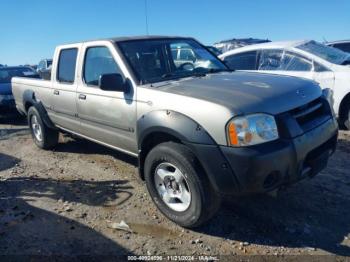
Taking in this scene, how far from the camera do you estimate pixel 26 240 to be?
11.5ft

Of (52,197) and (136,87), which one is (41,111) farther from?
(136,87)

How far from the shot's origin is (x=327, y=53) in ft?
23.5

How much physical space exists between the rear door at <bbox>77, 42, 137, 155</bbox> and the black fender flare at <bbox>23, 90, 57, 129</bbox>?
4.08ft

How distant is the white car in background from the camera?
667cm

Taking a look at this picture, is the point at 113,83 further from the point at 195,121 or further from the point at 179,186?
the point at 179,186

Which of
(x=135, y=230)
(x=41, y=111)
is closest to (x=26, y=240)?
(x=135, y=230)

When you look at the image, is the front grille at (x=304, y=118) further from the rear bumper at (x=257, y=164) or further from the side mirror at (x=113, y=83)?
the side mirror at (x=113, y=83)

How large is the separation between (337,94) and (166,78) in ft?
13.4

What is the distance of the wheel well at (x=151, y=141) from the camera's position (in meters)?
3.52

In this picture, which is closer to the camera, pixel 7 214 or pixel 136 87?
pixel 136 87

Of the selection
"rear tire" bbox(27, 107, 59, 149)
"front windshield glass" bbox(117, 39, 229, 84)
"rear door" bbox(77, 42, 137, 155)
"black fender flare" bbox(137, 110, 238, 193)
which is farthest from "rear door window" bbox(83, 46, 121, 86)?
"rear tire" bbox(27, 107, 59, 149)

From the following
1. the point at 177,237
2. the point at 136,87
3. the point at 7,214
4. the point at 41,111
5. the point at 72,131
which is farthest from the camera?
the point at 41,111

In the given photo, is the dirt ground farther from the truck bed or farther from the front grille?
the truck bed

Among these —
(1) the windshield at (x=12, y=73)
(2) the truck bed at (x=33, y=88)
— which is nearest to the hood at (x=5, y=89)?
(1) the windshield at (x=12, y=73)
